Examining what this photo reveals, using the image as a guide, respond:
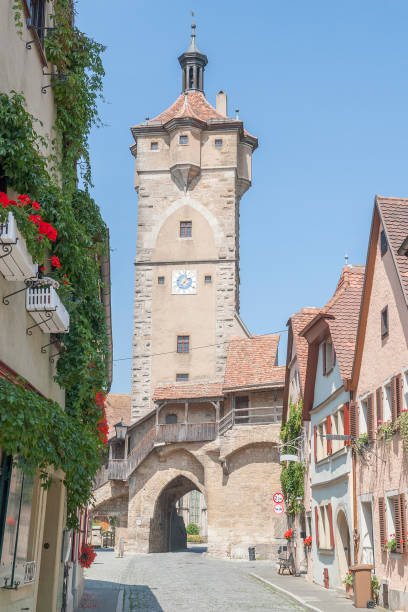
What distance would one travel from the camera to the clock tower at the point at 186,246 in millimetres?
42250

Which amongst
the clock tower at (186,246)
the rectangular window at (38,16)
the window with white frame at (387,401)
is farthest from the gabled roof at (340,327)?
the clock tower at (186,246)

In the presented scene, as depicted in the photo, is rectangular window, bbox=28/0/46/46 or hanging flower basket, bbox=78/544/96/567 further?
hanging flower basket, bbox=78/544/96/567

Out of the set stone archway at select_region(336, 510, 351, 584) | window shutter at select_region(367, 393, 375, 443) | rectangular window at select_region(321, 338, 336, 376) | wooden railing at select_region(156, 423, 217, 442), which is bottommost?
stone archway at select_region(336, 510, 351, 584)

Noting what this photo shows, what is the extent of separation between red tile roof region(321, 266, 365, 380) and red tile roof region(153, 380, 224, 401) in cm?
Answer: 1707

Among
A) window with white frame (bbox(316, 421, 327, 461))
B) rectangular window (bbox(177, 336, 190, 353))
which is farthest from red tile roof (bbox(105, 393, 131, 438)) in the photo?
window with white frame (bbox(316, 421, 327, 461))

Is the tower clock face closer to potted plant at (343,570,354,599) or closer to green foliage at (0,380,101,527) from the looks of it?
potted plant at (343,570,354,599)

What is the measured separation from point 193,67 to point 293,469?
1357 inches

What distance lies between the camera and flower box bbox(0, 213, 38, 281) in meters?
6.91

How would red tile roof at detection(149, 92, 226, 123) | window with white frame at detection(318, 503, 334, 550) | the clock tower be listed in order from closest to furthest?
window with white frame at detection(318, 503, 334, 550), the clock tower, red tile roof at detection(149, 92, 226, 123)

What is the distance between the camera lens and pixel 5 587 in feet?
26.0

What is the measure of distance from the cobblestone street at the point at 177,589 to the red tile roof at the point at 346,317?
18.1ft

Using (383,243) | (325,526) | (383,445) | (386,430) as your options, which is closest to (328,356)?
(325,526)

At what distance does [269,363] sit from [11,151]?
31.9m

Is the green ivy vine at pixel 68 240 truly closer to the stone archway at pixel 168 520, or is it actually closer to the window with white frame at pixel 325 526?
the window with white frame at pixel 325 526
